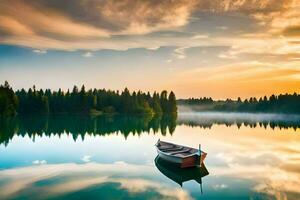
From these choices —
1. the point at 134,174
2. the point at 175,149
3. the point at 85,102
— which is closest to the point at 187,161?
the point at 134,174

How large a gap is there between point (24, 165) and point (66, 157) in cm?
Answer: 558

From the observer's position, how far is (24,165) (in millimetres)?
31156

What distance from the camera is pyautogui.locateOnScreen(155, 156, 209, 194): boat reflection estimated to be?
85.0ft

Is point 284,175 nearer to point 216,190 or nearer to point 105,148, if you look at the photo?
point 216,190

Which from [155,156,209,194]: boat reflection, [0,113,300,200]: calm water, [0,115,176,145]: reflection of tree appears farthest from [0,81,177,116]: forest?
[155,156,209,194]: boat reflection

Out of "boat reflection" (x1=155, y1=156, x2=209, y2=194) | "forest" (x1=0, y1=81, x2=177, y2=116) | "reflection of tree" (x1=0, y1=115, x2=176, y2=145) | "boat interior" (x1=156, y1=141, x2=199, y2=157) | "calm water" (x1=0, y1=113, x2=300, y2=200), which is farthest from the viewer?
"forest" (x1=0, y1=81, x2=177, y2=116)

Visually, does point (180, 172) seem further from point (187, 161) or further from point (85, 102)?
point (85, 102)

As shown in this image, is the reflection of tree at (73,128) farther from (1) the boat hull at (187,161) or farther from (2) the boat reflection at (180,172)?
(1) the boat hull at (187,161)

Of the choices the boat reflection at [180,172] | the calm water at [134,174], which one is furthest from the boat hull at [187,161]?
the calm water at [134,174]

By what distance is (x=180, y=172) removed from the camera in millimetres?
28453

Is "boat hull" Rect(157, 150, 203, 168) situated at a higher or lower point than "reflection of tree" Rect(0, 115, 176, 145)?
higher

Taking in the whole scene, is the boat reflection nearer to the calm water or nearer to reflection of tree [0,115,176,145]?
the calm water

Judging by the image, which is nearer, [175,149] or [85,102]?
[175,149]

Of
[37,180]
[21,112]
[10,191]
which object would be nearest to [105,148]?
[37,180]
